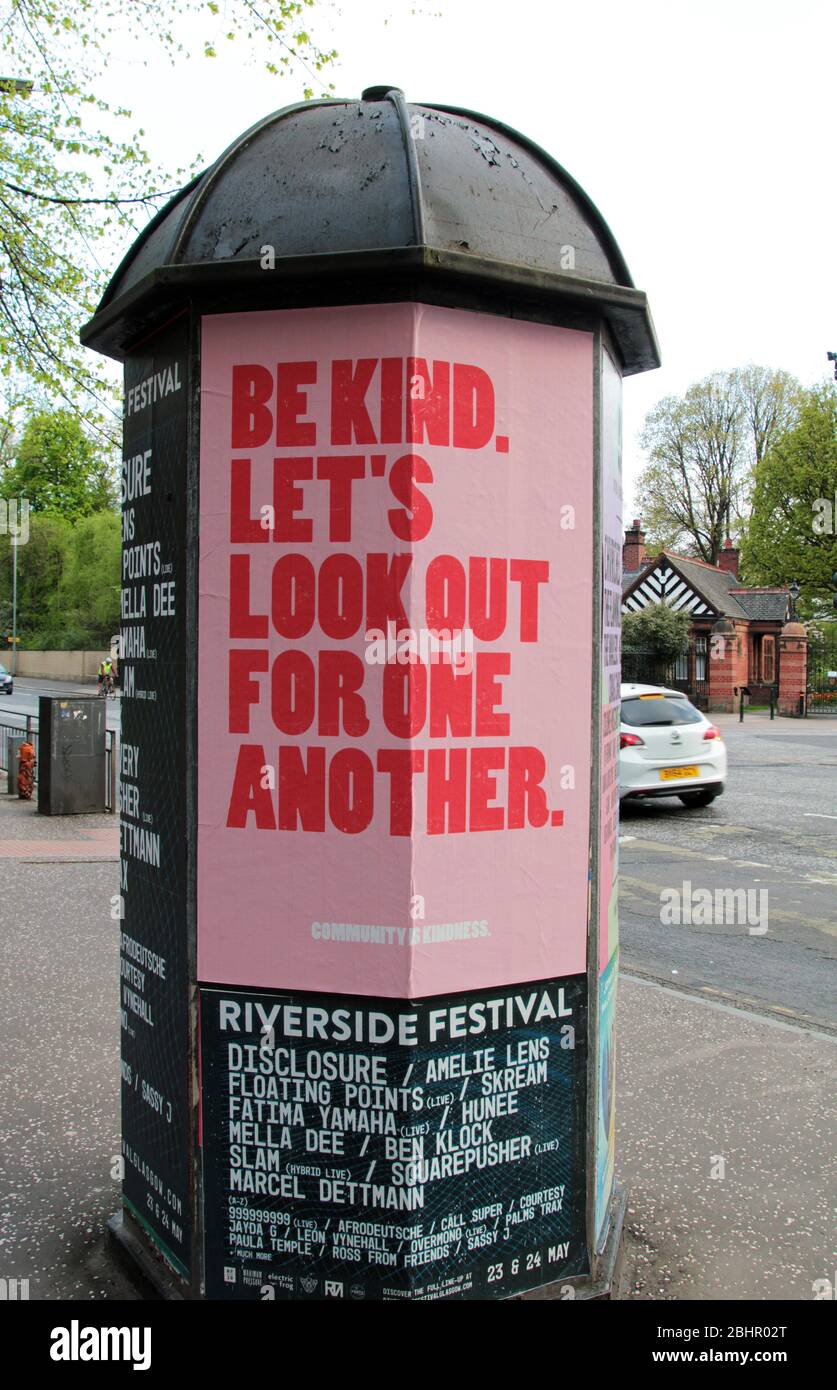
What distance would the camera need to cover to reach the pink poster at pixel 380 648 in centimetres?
294

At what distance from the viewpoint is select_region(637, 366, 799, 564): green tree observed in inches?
2490

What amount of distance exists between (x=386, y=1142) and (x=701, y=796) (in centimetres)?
1314

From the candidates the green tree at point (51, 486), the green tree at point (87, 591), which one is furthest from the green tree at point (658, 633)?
the green tree at point (87, 591)

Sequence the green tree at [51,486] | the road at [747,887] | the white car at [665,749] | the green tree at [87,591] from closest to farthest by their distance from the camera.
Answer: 1. the road at [747,887]
2. the white car at [665,749]
3. the green tree at [51,486]
4. the green tree at [87,591]

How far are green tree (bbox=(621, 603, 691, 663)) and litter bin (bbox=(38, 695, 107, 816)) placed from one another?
33965mm

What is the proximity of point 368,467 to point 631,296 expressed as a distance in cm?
94

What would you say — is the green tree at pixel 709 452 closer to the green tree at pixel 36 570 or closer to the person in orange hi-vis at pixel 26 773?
the green tree at pixel 36 570

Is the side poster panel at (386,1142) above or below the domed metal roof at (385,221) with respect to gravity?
below

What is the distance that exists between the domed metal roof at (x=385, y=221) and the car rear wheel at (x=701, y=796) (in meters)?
12.6

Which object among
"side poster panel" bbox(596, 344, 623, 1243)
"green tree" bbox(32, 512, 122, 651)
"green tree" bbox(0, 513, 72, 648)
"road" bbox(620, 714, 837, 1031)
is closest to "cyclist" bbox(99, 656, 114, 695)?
"green tree" bbox(32, 512, 122, 651)

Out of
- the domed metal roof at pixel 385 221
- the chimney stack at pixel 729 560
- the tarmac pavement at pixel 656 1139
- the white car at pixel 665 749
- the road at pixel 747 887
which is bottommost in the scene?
the road at pixel 747 887

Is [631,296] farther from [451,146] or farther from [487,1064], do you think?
[487,1064]
